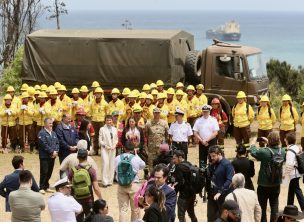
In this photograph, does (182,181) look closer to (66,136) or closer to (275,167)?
(275,167)

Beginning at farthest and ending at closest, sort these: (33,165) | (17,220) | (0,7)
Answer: (0,7) < (33,165) < (17,220)

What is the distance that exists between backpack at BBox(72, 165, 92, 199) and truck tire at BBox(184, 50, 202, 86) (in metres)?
11.1

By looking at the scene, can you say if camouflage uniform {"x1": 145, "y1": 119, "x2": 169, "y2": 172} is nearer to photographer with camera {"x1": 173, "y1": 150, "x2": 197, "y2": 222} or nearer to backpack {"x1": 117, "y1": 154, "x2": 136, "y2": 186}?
backpack {"x1": 117, "y1": 154, "x2": 136, "y2": 186}

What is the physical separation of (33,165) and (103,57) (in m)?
5.27

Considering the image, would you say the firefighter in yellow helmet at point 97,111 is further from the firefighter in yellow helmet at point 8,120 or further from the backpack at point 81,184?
the backpack at point 81,184

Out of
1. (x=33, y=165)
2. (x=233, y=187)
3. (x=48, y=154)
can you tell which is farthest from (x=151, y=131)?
(x=233, y=187)

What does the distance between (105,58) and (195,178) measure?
37.4 feet

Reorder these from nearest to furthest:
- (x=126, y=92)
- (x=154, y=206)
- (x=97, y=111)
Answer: (x=154, y=206) → (x=97, y=111) → (x=126, y=92)

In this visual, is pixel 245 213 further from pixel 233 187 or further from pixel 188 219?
pixel 188 219

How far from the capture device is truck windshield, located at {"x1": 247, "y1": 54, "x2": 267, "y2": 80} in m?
24.4

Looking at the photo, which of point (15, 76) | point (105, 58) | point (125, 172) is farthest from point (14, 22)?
point (125, 172)

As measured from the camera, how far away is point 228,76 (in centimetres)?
2416

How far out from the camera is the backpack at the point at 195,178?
13.9 m

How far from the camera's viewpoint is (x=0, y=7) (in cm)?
4481
